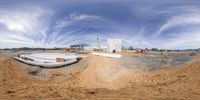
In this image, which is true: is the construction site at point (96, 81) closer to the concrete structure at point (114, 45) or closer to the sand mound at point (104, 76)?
the sand mound at point (104, 76)

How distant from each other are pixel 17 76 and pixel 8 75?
80 centimetres

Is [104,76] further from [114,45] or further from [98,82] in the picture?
[114,45]

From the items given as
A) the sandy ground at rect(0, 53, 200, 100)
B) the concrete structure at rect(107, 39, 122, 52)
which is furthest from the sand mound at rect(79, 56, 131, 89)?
the concrete structure at rect(107, 39, 122, 52)

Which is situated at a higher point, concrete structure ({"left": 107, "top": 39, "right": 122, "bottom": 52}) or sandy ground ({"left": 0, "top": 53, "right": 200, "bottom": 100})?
concrete structure ({"left": 107, "top": 39, "right": 122, "bottom": 52})

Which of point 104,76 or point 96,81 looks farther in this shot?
point 104,76

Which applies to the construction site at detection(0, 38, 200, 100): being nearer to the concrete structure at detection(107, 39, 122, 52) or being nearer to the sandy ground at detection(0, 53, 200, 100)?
the sandy ground at detection(0, 53, 200, 100)

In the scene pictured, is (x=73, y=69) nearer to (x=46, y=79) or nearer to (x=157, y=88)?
(x=46, y=79)

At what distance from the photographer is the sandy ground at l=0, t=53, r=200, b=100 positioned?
1614cm

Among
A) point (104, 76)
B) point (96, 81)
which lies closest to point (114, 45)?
point (104, 76)

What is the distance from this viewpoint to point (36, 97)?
50.8ft

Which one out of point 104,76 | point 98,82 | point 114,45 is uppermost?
point 114,45

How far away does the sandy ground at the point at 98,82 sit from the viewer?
1614 centimetres

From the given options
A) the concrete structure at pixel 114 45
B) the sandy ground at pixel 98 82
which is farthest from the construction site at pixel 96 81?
the concrete structure at pixel 114 45

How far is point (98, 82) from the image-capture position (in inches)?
799
